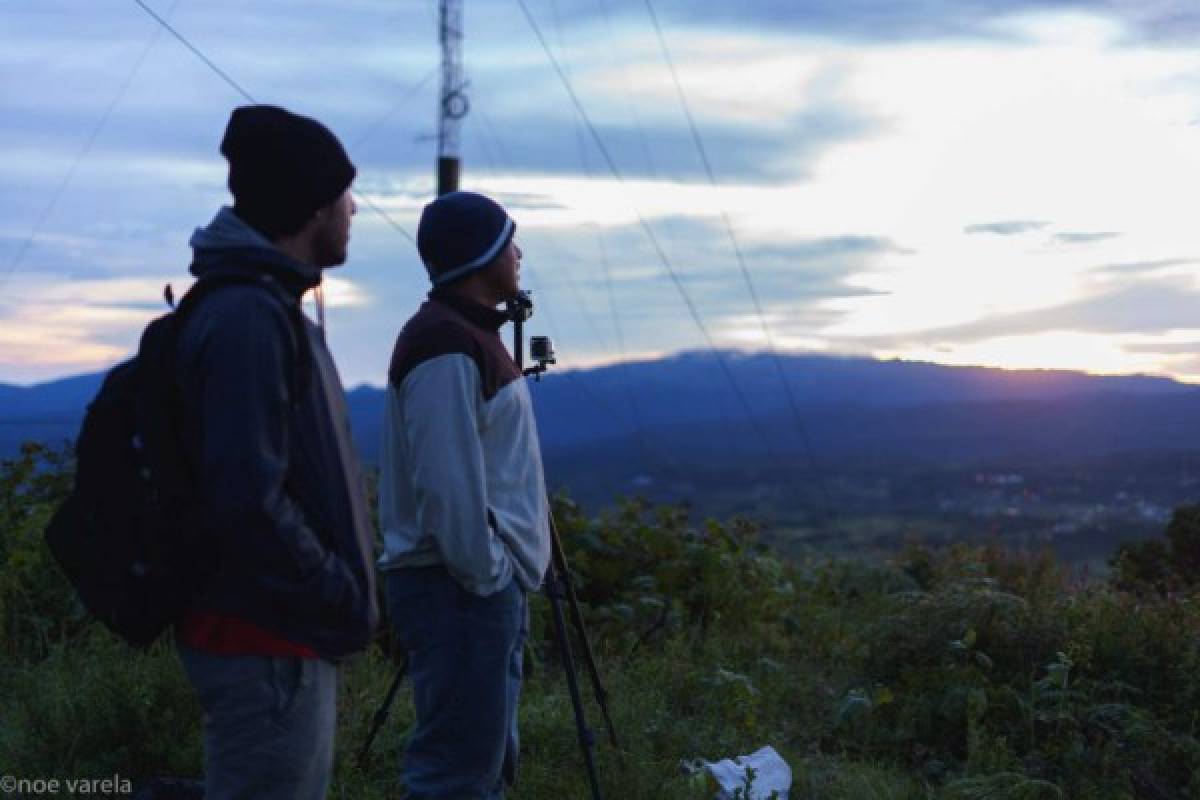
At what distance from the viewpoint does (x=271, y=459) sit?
8.36 ft

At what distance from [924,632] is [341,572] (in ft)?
18.1

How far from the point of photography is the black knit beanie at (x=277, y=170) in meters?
2.78

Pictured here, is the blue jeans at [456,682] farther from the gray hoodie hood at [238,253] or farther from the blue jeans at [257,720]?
the gray hoodie hood at [238,253]

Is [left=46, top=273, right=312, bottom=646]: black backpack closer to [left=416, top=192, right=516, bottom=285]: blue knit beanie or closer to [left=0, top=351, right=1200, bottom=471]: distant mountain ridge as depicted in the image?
[left=416, top=192, right=516, bottom=285]: blue knit beanie

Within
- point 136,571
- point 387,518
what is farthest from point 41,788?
point 136,571

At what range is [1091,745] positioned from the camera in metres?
6.20

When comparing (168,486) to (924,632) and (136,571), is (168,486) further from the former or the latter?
(924,632)

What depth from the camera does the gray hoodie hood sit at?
2.71 metres

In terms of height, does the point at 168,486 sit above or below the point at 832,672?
above

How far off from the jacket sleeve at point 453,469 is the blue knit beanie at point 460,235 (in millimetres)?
397

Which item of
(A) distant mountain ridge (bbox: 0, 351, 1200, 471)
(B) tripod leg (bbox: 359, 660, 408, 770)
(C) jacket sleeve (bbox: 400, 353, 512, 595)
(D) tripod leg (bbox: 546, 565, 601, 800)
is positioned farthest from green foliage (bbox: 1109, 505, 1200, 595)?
(A) distant mountain ridge (bbox: 0, 351, 1200, 471)

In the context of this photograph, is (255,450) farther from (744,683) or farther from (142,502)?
(744,683)

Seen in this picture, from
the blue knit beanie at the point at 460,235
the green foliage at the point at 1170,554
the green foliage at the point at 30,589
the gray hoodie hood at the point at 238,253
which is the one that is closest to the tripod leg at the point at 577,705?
the blue knit beanie at the point at 460,235

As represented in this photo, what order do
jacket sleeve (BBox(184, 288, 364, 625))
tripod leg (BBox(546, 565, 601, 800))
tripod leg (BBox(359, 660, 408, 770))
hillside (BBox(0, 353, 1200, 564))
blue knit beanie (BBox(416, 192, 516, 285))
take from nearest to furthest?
jacket sleeve (BBox(184, 288, 364, 625))
blue knit beanie (BBox(416, 192, 516, 285))
tripod leg (BBox(546, 565, 601, 800))
tripod leg (BBox(359, 660, 408, 770))
hillside (BBox(0, 353, 1200, 564))
